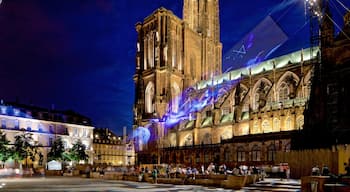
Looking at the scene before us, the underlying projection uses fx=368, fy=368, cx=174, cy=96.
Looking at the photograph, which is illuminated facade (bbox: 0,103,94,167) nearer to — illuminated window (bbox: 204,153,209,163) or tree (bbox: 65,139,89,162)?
tree (bbox: 65,139,89,162)

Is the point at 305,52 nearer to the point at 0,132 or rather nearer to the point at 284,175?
the point at 284,175

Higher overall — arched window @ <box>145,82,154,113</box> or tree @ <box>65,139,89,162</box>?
arched window @ <box>145,82,154,113</box>

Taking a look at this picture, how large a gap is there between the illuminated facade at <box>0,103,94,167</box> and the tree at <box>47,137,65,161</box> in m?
3.55

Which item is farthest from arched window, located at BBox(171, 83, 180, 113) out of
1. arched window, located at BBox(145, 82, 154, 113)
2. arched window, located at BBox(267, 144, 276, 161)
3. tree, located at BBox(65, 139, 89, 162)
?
arched window, located at BBox(267, 144, 276, 161)

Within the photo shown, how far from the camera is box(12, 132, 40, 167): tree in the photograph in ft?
209

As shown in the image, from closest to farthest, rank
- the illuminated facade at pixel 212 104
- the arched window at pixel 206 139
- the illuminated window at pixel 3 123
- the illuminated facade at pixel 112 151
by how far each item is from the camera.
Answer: the illuminated facade at pixel 212 104
the arched window at pixel 206 139
the illuminated window at pixel 3 123
the illuminated facade at pixel 112 151

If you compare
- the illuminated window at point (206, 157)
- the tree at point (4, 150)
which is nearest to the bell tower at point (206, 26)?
the illuminated window at point (206, 157)

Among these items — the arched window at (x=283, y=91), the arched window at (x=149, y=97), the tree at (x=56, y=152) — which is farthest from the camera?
the arched window at (x=149, y=97)

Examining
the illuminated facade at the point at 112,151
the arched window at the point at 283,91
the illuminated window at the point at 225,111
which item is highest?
the arched window at the point at 283,91

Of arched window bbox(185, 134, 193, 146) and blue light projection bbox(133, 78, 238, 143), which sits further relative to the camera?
blue light projection bbox(133, 78, 238, 143)

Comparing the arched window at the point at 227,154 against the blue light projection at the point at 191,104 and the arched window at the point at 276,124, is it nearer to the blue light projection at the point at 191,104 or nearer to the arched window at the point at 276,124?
the arched window at the point at 276,124

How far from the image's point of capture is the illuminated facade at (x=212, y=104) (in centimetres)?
5028

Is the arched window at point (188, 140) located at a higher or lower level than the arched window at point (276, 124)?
lower

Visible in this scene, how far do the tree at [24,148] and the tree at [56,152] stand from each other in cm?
271
